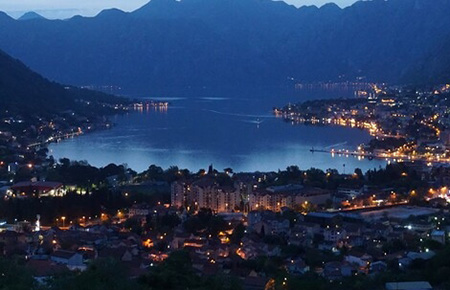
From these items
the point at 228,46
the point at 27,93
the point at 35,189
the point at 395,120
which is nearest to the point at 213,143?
the point at 395,120

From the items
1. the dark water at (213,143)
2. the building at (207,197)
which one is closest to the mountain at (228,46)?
the dark water at (213,143)

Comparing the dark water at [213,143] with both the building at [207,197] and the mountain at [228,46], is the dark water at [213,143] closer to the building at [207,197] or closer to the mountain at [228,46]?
the building at [207,197]

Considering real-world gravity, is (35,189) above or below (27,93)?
below


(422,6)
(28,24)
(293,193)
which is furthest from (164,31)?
(293,193)

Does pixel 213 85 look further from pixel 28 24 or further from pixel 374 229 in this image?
pixel 374 229

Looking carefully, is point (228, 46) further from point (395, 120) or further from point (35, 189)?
point (35, 189)

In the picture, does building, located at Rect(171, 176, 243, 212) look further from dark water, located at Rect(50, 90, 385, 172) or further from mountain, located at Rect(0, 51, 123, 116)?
mountain, located at Rect(0, 51, 123, 116)

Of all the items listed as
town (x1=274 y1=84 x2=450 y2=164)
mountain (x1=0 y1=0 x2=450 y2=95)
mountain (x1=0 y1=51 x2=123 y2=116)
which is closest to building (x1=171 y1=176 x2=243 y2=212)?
town (x1=274 y1=84 x2=450 y2=164)

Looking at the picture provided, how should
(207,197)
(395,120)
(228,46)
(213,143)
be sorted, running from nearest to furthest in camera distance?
(207,197) < (213,143) < (395,120) < (228,46)
